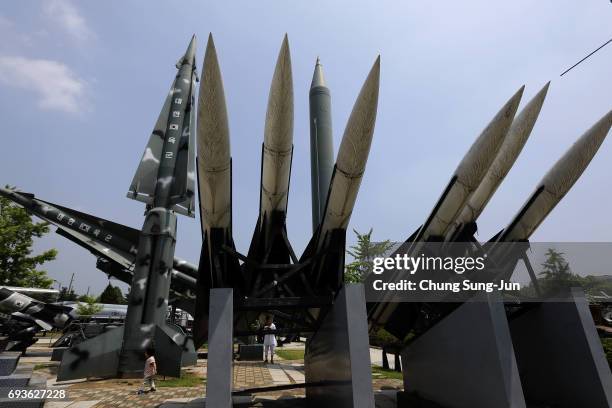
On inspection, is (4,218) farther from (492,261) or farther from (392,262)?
(492,261)

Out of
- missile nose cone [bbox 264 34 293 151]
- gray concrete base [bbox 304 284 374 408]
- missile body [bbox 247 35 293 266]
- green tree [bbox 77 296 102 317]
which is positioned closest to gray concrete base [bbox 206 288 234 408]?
missile body [bbox 247 35 293 266]

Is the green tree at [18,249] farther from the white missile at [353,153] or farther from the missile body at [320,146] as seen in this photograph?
the white missile at [353,153]

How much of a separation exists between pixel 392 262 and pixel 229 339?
13.6ft

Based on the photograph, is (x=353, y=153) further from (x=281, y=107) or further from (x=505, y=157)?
(x=505, y=157)

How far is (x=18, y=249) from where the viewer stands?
2186 centimetres

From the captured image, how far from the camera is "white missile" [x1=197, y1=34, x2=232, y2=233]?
464cm

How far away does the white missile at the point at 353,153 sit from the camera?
489cm

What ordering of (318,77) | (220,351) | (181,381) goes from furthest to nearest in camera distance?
(318,77)
(181,381)
(220,351)

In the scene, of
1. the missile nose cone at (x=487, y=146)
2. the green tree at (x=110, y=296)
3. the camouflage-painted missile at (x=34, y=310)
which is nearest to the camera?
the missile nose cone at (x=487, y=146)

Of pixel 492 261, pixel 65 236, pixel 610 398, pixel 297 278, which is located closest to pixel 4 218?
pixel 65 236

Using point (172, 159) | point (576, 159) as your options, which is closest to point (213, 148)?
point (576, 159)

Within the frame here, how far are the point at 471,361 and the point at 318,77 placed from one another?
37.1ft

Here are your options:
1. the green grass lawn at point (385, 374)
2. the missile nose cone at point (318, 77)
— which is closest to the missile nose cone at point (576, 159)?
the green grass lawn at point (385, 374)

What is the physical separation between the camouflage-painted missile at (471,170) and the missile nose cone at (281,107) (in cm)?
303
